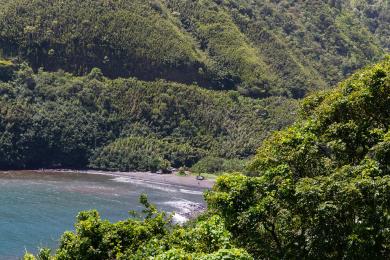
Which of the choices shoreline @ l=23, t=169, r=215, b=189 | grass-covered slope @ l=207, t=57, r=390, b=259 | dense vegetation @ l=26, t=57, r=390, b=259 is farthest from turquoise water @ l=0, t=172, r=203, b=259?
grass-covered slope @ l=207, t=57, r=390, b=259

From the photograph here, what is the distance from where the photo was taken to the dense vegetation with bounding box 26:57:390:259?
20328 millimetres

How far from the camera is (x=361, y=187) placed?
20.5m

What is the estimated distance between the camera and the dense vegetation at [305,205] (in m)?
20.3

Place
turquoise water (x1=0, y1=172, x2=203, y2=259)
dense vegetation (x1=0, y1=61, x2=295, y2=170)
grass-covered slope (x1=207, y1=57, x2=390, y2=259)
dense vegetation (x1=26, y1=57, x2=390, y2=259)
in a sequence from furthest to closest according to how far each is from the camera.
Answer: dense vegetation (x1=0, y1=61, x2=295, y2=170)
turquoise water (x1=0, y1=172, x2=203, y2=259)
grass-covered slope (x1=207, y1=57, x2=390, y2=259)
dense vegetation (x1=26, y1=57, x2=390, y2=259)

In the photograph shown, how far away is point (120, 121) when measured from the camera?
174875 mm

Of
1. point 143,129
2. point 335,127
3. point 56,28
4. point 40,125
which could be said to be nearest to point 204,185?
point 143,129

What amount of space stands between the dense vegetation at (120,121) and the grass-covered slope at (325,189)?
134 meters

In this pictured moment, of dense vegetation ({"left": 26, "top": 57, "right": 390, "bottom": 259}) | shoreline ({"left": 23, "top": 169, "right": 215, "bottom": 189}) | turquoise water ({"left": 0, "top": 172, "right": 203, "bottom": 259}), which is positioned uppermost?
dense vegetation ({"left": 26, "top": 57, "right": 390, "bottom": 259})

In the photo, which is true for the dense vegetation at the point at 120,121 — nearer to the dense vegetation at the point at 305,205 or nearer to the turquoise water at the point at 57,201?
the turquoise water at the point at 57,201

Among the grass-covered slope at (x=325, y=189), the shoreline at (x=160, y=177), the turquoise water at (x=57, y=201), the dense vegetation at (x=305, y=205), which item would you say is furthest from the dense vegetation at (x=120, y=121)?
the grass-covered slope at (x=325, y=189)

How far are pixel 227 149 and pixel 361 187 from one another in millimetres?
151420

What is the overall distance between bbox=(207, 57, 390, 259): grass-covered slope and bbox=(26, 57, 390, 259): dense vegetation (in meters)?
0.04

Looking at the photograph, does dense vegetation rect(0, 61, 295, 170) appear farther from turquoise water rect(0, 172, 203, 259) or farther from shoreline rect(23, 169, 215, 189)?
turquoise water rect(0, 172, 203, 259)

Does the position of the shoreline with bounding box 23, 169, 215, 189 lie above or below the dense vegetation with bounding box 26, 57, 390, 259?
below
